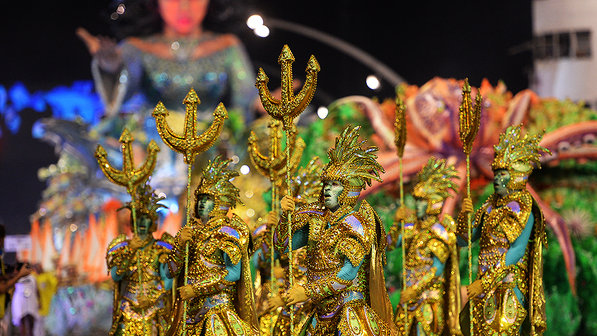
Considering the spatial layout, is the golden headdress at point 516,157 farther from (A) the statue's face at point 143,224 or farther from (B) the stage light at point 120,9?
(B) the stage light at point 120,9

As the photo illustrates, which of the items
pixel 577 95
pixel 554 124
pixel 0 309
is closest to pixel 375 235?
pixel 0 309

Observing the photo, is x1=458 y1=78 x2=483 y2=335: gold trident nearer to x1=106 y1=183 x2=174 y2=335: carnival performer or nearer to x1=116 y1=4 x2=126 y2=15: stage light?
x1=106 y1=183 x2=174 y2=335: carnival performer

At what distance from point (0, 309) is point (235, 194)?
3.23m

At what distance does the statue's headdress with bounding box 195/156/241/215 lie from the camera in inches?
256

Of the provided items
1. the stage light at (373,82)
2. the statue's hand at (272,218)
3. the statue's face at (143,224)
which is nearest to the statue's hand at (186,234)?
the statue's hand at (272,218)

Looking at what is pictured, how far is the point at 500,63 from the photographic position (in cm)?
1352

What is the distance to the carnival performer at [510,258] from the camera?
6.78 metres

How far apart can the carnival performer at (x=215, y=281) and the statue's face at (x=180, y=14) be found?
11980 mm

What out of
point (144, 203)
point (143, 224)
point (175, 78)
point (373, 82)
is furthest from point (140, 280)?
point (175, 78)

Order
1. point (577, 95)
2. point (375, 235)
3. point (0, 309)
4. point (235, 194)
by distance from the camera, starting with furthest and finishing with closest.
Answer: point (577, 95), point (0, 309), point (235, 194), point (375, 235)

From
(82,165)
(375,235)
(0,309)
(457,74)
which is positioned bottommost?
(0,309)

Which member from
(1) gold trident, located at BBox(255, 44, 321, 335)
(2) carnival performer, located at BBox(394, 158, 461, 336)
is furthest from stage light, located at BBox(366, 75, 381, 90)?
(1) gold trident, located at BBox(255, 44, 321, 335)

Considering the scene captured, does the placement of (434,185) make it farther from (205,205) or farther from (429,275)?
→ (205,205)

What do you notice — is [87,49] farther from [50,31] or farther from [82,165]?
[82,165]
